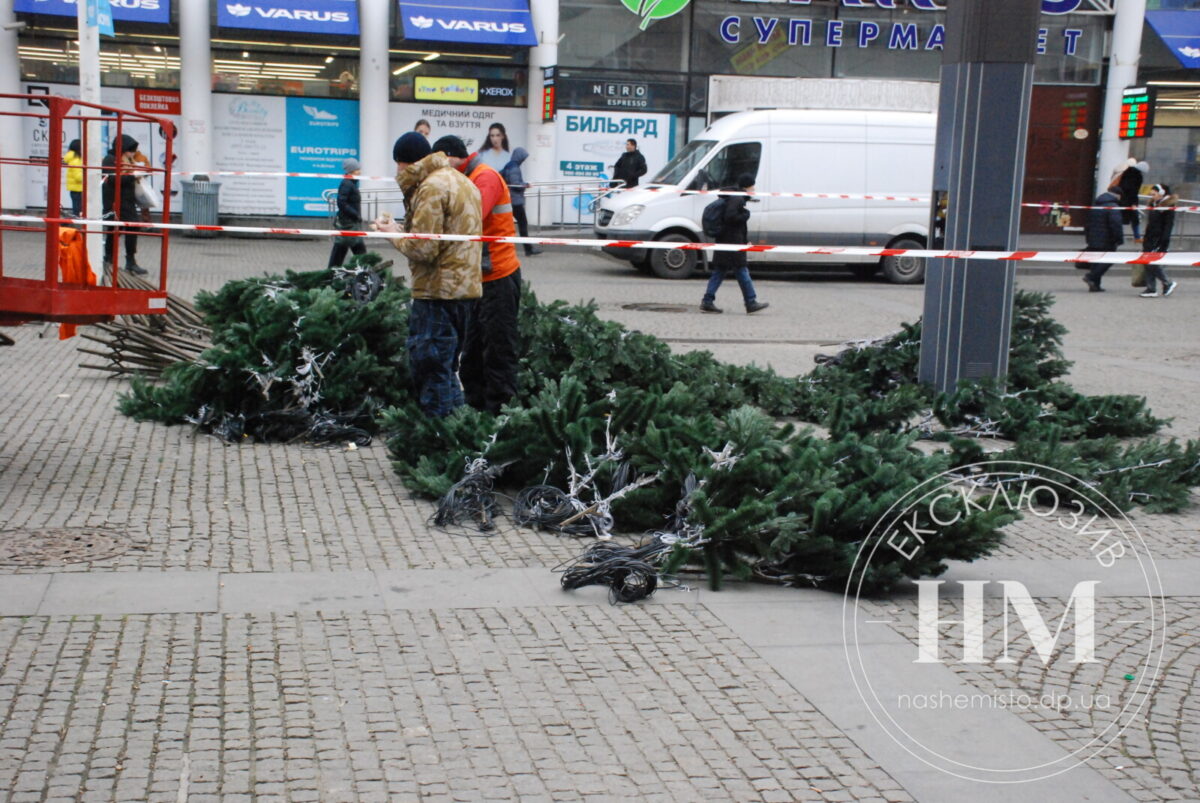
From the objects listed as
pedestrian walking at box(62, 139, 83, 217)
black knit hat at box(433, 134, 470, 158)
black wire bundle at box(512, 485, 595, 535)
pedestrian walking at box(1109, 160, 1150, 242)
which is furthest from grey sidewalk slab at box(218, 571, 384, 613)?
pedestrian walking at box(1109, 160, 1150, 242)

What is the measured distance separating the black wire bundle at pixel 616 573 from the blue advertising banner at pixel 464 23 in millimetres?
21068

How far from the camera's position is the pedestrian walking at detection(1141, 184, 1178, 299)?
19.9m

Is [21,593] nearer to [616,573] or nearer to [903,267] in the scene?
[616,573]

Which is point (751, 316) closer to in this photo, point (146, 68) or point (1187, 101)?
point (146, 68)

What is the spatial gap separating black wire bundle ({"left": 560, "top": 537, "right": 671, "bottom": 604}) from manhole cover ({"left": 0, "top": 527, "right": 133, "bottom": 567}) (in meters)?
2.01

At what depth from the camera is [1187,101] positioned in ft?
93.9

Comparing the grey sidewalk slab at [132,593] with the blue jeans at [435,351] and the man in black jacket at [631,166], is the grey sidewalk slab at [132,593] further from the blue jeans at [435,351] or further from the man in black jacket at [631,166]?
the man in black jacket at [631,166]

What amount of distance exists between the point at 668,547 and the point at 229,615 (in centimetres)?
183

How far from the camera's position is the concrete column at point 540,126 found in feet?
85.1

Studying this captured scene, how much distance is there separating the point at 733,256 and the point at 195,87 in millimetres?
13434

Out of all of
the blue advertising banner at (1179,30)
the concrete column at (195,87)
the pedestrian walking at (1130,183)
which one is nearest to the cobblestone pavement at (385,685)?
the pedestrian walking at (1130,183)

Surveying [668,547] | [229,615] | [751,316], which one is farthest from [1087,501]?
[751,316]

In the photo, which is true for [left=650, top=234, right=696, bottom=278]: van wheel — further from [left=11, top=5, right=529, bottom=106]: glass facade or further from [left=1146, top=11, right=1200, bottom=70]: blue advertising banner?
[left=1146, top=11, right=1200, bottom=70]: blue advertising banner

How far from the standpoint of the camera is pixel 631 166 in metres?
24.1
